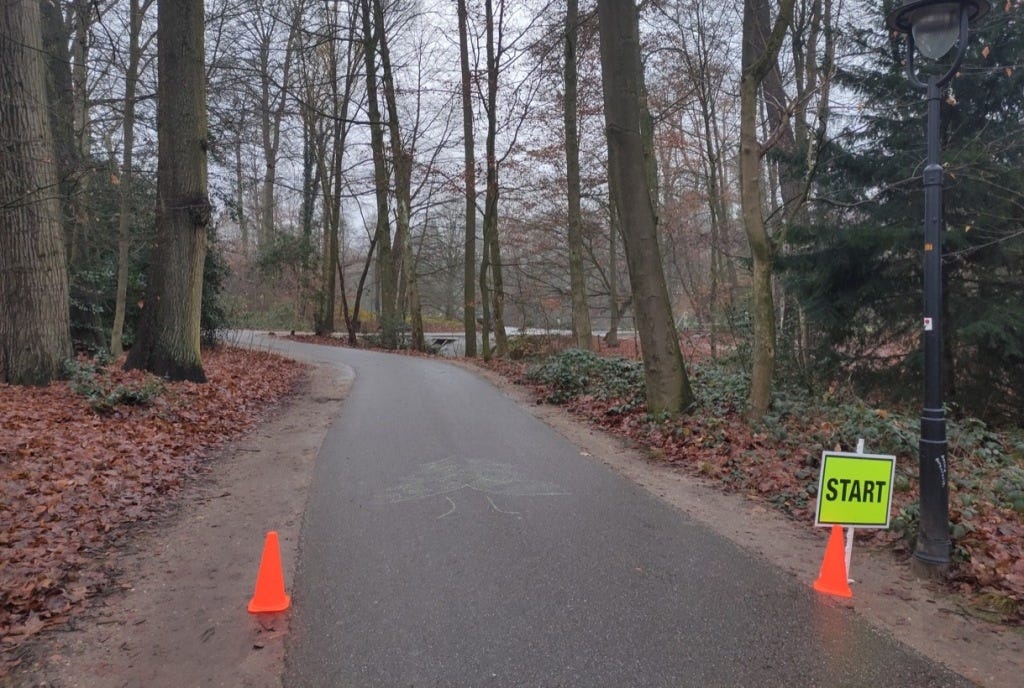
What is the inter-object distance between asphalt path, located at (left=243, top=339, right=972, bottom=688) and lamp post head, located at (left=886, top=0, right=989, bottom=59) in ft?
13.2

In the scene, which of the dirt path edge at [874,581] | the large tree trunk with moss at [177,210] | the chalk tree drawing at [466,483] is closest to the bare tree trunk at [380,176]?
the large tree trunk with moss at [177,210]

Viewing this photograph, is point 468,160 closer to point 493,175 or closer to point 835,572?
point 493,175

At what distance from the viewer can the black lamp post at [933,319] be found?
17.5 feet

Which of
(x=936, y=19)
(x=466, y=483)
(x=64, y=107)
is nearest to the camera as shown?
(x=936, y=19)

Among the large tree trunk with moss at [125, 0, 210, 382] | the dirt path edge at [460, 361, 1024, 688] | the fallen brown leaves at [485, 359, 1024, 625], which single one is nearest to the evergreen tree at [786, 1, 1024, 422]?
the fallen brown leaves at [485, 359, 1024, 625]

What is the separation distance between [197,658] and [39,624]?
121cm

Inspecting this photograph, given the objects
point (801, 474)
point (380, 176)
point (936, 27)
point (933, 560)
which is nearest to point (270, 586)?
point (933, 560)

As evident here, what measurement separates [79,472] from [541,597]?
5137 millimetres

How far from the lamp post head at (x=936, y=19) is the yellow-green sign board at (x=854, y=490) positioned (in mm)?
3010

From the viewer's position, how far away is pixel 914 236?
11570 mm

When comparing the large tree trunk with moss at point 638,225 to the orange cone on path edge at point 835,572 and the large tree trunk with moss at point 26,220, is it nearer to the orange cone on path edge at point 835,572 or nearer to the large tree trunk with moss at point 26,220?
the orange cone on path edge at point 835,572

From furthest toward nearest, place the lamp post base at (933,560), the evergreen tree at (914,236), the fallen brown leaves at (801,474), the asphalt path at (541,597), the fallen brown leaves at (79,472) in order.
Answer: the evergreen tree at (914,236) → the lamp post base at (933,560) → the fallen brown leaves at (801,474) → the fallen brown leaves at (79,472) → the asphalt path at (541,597)

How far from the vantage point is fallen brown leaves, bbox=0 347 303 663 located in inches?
197

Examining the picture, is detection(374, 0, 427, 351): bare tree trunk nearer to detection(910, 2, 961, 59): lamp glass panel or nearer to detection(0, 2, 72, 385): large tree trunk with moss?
detection(0, 2, 72, 385): large tree trunk with moss
